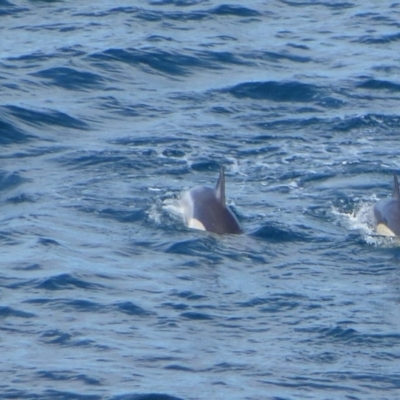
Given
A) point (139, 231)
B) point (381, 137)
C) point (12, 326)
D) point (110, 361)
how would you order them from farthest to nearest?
point (381, 137) → point (139, 231) → point (12, 326) → point (110, 361)

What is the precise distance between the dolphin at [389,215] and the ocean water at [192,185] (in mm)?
170

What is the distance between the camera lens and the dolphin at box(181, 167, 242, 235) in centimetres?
1738

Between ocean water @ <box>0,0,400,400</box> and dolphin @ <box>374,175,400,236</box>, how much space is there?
0.56ft

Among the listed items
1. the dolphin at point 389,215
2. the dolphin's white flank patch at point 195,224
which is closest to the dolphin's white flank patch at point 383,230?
the dolphin at point 389,215

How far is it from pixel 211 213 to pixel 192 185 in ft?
6.91

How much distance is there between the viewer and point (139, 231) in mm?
17594

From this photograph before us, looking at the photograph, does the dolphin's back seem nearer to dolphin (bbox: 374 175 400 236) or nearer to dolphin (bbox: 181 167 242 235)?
dolphin (bbox: 181 167 242 235)

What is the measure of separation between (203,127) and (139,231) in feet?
18.1

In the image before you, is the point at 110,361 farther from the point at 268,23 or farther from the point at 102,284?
the point at 268,23

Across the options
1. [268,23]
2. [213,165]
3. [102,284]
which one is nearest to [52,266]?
[102,284]

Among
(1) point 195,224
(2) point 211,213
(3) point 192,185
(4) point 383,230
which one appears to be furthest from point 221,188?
(4) point 383,230

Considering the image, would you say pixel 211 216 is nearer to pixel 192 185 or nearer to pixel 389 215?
pixel 192 185

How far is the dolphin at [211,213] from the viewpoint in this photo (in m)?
17.4

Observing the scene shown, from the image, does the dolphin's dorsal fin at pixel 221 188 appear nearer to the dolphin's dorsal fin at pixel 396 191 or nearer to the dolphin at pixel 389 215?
the dolphin at pixel 389 215
